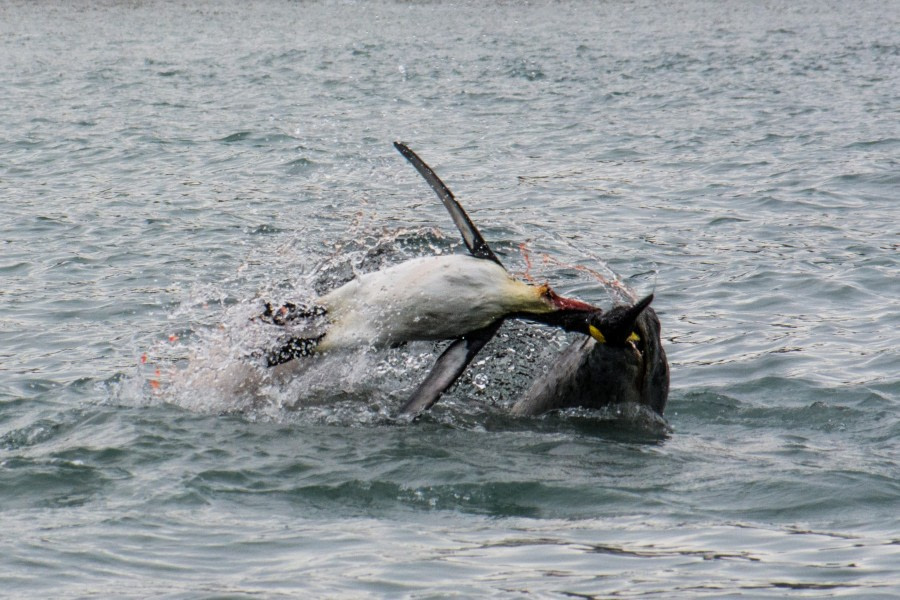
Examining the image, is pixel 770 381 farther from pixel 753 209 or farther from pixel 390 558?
pixel 753 209

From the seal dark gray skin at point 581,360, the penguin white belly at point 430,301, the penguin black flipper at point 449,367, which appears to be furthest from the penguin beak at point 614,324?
the penguin black flipper at point 449,367

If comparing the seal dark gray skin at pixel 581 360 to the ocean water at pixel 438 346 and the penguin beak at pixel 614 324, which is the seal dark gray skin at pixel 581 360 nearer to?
the penguin beak at pixel 614 324

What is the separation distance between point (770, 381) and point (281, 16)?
33568 mm

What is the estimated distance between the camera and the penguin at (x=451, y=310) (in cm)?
682

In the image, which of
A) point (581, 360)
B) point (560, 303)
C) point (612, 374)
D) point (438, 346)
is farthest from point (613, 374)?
point (438, 346)

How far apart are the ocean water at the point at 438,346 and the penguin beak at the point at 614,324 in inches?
26.6

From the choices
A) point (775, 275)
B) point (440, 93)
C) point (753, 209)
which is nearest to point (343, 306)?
point (775, 275)

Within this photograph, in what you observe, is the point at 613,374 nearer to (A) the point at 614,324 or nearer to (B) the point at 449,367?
(A) the point at 614,324

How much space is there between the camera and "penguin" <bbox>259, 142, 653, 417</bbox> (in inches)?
269

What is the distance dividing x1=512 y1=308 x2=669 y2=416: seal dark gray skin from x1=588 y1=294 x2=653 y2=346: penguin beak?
19 cm

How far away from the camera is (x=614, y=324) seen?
22.3 ft

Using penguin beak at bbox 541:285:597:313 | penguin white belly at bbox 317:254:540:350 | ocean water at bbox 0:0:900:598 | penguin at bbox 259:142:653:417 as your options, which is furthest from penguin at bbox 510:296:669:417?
penguin white belly at bbox 317:254:540:350

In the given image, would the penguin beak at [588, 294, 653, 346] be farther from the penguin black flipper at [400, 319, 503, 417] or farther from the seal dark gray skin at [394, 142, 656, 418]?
the penguin black flipper at [400, 319, 503, 417]

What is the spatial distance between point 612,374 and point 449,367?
3.61ft
